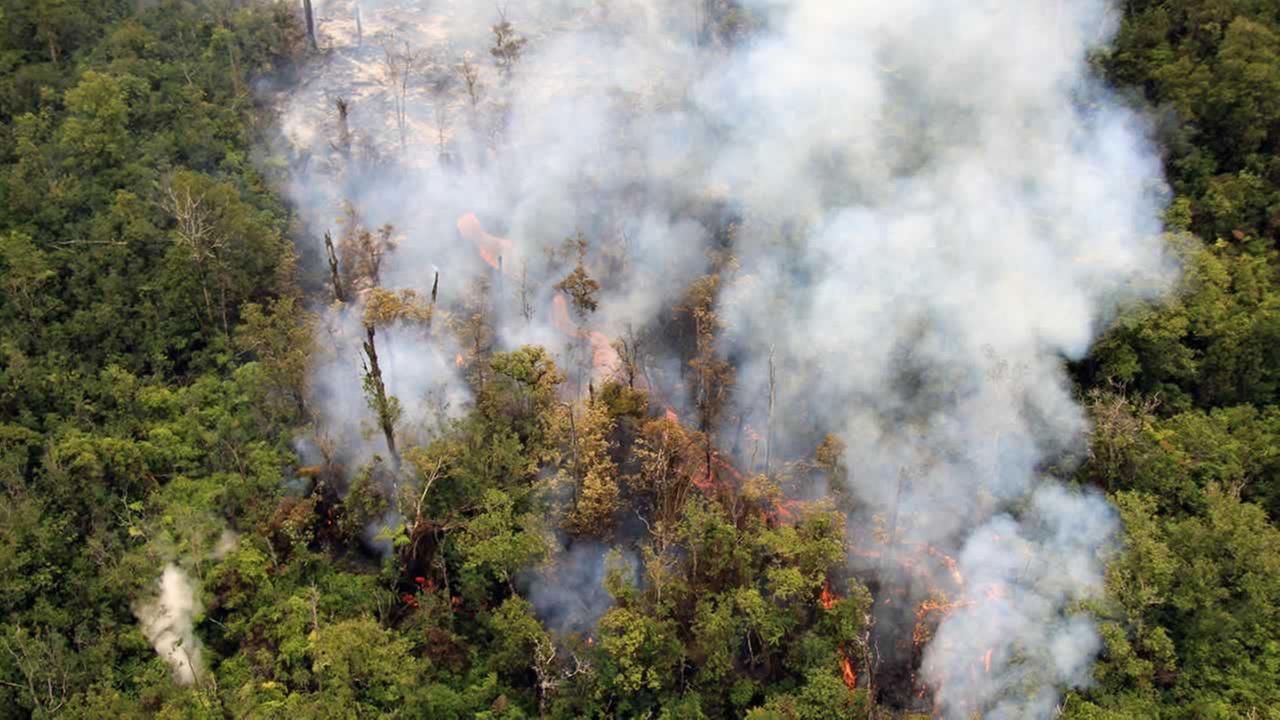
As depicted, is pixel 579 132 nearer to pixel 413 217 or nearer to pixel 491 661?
pixel 413 217

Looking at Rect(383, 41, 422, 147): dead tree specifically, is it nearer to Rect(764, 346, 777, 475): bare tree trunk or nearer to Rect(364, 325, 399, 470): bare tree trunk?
Rect(364, 325, 399, 470): bare tree trunk

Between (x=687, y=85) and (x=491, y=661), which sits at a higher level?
(x=687, y=85)

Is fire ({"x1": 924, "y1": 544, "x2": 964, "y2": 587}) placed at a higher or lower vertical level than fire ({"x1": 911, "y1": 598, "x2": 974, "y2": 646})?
higher

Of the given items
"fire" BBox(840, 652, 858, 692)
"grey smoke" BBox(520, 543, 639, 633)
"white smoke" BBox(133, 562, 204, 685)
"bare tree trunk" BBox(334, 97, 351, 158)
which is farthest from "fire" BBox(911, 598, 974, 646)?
"bare tree trunk" BBox(334, 97, 351, 158)

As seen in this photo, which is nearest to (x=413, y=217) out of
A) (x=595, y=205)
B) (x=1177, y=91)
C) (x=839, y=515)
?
(x=595, y=205)

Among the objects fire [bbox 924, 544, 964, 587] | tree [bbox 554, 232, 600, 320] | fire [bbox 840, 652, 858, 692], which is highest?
tree [bbox 554, 232, 600, 320]

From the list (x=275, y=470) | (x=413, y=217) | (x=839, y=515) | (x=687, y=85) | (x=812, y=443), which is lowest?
(x=275, y=470)

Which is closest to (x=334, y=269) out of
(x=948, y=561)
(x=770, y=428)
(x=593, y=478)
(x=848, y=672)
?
(x=593, y=478)

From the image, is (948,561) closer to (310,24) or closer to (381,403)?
(381,403)
